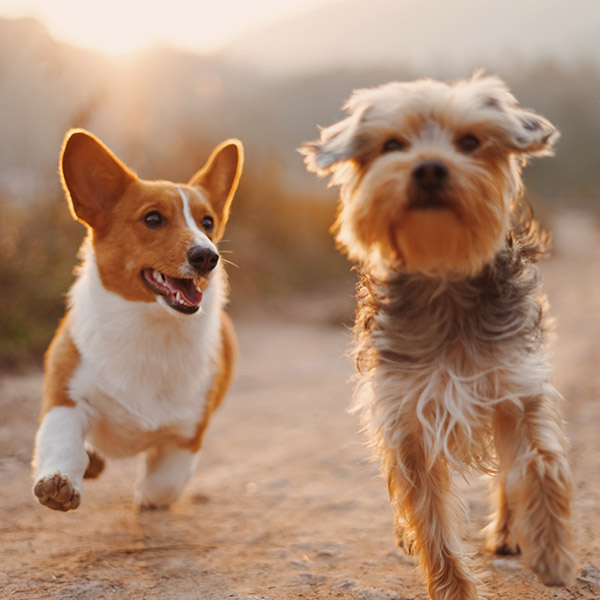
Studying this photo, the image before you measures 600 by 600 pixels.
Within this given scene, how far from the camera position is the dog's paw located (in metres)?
3.38

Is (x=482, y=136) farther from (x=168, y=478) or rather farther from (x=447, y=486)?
(x=168, y=478)

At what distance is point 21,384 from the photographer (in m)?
7.24

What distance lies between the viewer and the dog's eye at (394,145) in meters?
2.95

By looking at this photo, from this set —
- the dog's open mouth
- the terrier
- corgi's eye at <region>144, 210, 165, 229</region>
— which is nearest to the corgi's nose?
the dog's open mouth

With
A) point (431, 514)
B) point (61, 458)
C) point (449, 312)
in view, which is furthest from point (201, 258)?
point (431, 514)

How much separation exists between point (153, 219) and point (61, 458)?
1.37m

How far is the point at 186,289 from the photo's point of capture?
13.3 ft

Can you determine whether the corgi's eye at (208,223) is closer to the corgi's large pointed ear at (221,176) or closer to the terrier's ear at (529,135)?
the corgi's large pointed ear at (221,176)

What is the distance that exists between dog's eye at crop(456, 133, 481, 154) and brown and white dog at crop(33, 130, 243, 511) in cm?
151

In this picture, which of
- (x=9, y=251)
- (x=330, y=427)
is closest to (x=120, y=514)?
(x=330, y=427)

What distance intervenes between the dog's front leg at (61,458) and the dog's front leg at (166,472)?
0.53 metres

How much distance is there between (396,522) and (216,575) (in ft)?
2.90

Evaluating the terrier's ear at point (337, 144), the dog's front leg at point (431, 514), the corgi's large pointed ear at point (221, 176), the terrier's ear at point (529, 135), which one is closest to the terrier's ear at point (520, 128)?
the terrier's ear at point (529, 135)

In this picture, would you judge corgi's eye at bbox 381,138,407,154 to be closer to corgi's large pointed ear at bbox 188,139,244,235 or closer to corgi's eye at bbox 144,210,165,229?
Result: corgi's eye at bbox 144,210,165,229
